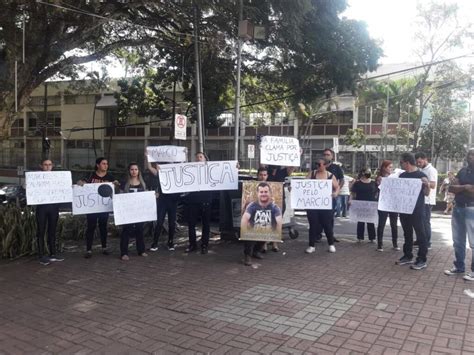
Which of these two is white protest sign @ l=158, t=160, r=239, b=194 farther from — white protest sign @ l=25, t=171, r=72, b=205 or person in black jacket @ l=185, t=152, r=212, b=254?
white protest sign @ l=25, t=171, r=72, b=205

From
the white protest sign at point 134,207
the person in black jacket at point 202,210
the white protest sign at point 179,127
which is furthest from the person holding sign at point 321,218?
the white protest sign at point 179,127

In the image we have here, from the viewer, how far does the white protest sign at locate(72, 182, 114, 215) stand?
27.0 feet

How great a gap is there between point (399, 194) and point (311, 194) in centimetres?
157

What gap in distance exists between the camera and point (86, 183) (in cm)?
838

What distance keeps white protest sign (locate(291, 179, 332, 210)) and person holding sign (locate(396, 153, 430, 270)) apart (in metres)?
1.35

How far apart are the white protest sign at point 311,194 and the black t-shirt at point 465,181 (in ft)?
7.50

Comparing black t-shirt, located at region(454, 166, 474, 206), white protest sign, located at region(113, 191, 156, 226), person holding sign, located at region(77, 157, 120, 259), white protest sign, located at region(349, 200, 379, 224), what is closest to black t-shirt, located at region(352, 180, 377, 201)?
white protest sign, located at region(349, 200, 379, 224)

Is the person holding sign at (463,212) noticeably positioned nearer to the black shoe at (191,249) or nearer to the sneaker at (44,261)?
the black shoe at (191,249)

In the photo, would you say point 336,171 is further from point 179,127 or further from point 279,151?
point 179,127

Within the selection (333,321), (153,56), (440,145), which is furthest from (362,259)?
(440,145)

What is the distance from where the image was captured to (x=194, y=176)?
8.68 meters

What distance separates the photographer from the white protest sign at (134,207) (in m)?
8.10

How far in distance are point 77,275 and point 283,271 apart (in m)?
3.19

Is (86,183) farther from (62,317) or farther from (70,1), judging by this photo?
(70,1)
